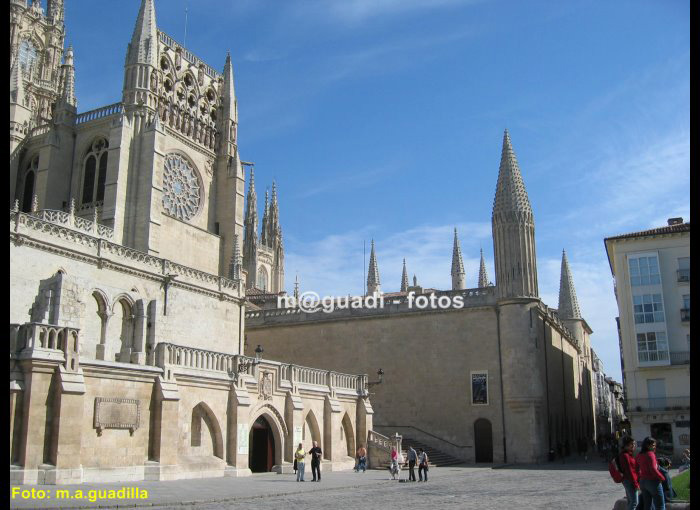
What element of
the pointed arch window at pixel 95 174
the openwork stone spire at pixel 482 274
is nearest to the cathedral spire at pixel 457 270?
the openwork stone spire at pixel 482 274

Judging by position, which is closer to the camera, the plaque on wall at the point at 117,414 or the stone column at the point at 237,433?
the plaque on wall at the point at 117,414

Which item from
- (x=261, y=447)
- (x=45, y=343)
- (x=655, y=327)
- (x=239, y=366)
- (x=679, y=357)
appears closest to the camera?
(x=45, y=343)

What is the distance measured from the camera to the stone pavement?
1485 cm

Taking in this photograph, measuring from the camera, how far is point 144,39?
4084cm

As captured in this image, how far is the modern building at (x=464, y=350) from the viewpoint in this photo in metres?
34.8

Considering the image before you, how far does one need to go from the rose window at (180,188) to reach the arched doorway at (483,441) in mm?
20890

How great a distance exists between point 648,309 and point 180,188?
2825 centimetres

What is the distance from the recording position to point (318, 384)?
29.2m

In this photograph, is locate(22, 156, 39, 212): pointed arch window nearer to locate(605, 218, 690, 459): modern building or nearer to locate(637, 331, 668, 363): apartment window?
locate(605, 218, 690, 459): modern building

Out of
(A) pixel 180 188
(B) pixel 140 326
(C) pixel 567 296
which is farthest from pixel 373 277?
(B) pixel 140 326

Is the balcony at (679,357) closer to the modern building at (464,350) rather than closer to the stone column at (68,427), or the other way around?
the modern building at (464,350)

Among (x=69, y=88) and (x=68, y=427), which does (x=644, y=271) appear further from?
(x=69, y=88)

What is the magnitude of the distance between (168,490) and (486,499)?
784 cm
